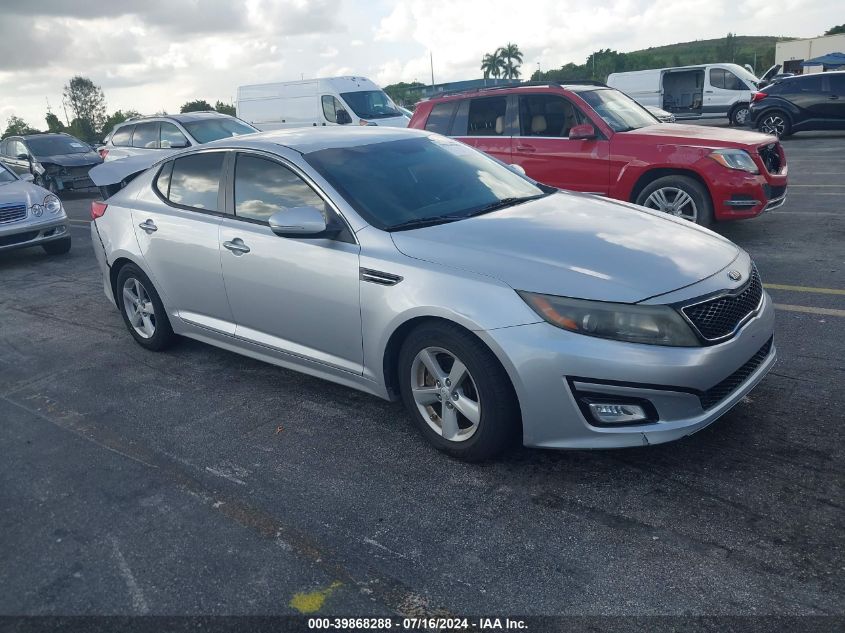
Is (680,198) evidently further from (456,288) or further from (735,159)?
(456,288)

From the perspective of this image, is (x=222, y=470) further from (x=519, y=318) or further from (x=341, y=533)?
(x=519, y=318)

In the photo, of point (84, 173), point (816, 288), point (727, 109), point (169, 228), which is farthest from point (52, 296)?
point (727, 109)

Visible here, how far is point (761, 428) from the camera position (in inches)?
147

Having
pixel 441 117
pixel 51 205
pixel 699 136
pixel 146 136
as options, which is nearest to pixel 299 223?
pixel 699 136

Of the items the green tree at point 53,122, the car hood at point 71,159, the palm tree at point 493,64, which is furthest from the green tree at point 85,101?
the car hood at point 71,159

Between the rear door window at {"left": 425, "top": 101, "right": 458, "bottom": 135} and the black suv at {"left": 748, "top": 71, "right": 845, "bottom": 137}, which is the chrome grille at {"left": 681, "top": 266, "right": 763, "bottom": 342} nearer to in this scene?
the rear door window at {"left": 425, "top": 101, "right": 458, "bottom": 135}

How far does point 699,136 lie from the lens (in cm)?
798

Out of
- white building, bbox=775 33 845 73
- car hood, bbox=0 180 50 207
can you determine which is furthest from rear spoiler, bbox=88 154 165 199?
white building, bbox=775 33 845 73

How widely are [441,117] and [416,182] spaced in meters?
5.62

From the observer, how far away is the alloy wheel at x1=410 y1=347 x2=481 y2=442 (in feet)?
11.5

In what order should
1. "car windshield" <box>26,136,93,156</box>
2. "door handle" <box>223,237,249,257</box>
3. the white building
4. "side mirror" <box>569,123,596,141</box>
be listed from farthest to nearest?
the white building
"car windshield" <box>26,136,93,156</box>
"side mirror" <box>569,123,596,141</box>
"door handle" <box>223,237,249,257</box>

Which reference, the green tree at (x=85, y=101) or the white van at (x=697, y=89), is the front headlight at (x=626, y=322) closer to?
the white van at (x=697, y=89)

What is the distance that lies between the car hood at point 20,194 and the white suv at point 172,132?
3.70 meters

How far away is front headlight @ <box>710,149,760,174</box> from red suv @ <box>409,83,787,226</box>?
0.03ft
